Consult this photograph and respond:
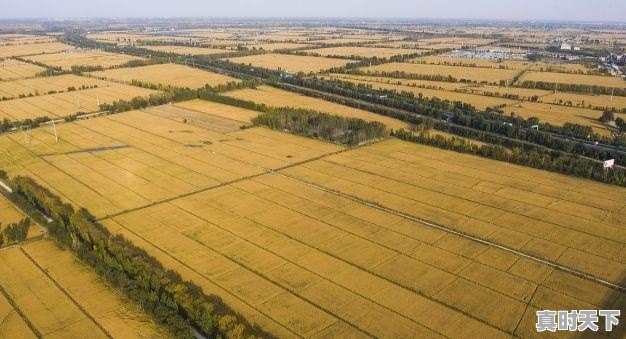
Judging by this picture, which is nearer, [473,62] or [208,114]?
[208,114]

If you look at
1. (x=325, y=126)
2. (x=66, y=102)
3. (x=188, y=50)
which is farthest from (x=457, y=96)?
(x=188, y=50)

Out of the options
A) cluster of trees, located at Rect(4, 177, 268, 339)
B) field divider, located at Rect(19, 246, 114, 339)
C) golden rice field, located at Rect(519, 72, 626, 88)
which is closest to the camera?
cluster of trees, located at Rect(4, 177, 268, 339)

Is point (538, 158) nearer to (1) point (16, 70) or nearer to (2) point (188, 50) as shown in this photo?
(1) point (16, 70)

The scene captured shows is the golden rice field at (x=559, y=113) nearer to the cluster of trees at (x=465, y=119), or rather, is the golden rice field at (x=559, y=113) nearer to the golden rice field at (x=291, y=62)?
the cluster of trees at (x=465, y=119)

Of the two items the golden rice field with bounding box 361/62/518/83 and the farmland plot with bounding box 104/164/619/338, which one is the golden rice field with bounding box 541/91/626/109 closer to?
the golden rice field with bounding box 361/62/518/83

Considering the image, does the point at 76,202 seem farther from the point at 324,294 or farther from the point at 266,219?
the point at 324,294

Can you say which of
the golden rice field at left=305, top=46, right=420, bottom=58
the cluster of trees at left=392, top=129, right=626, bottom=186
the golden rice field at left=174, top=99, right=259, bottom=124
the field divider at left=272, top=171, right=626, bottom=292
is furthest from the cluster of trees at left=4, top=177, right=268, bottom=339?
the golden rice field at left=305, top=46, right=420, bottom=58

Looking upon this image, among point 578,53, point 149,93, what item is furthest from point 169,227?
point 578,53
